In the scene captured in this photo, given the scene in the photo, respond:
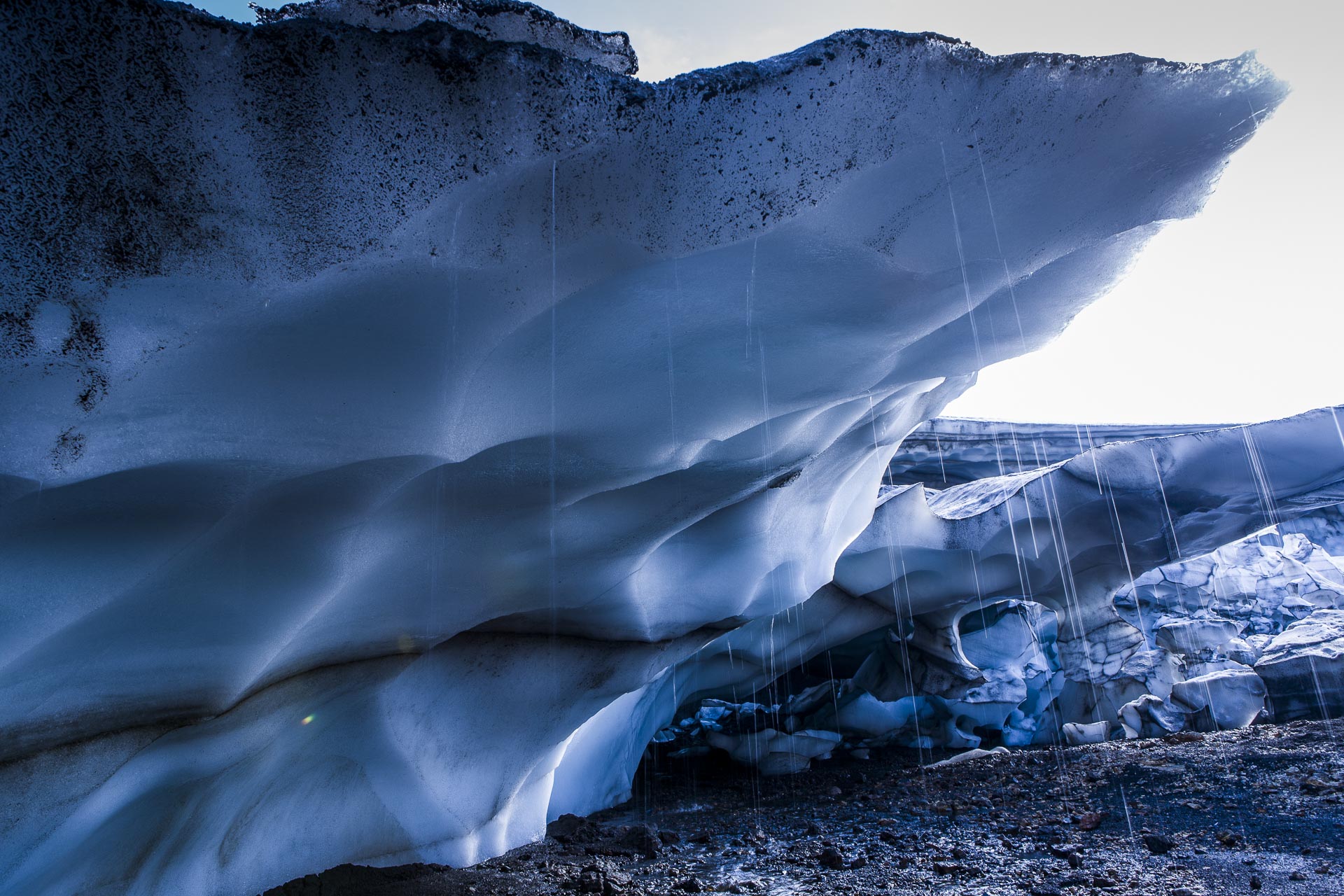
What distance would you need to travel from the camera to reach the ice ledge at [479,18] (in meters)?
2.74

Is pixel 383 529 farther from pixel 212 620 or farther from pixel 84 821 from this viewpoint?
pixel 84 821

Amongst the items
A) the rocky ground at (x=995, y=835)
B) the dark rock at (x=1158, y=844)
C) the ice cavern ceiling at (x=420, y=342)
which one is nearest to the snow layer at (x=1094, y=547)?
the rocky ground at (x=995, y=835)

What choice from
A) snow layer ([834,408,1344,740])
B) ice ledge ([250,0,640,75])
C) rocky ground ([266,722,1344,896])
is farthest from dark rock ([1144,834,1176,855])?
ice ledge ([250,0,640,75])

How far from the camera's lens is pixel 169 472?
2496mm

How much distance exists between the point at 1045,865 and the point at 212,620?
4.02m

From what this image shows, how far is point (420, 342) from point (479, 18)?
4.21ft

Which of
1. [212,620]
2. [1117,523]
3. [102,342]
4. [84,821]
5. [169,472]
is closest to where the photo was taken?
[102,342]

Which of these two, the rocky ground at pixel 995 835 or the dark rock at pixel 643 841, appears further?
the dark rock at pixel 643 841

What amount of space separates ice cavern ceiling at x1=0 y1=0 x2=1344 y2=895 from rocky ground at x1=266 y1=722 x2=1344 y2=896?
2.12 feet

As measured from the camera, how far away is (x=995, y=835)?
4.51m

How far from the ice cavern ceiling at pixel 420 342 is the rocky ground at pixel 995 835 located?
646 millimetres

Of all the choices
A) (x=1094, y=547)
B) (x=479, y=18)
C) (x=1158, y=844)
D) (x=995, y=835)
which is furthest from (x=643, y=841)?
(x=1094, y=547)

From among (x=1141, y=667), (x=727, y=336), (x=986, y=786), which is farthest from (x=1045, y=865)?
(x=1141, y=667)

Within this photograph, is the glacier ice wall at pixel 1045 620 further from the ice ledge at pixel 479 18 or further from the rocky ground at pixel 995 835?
the ice ledge at pixel 479 18
